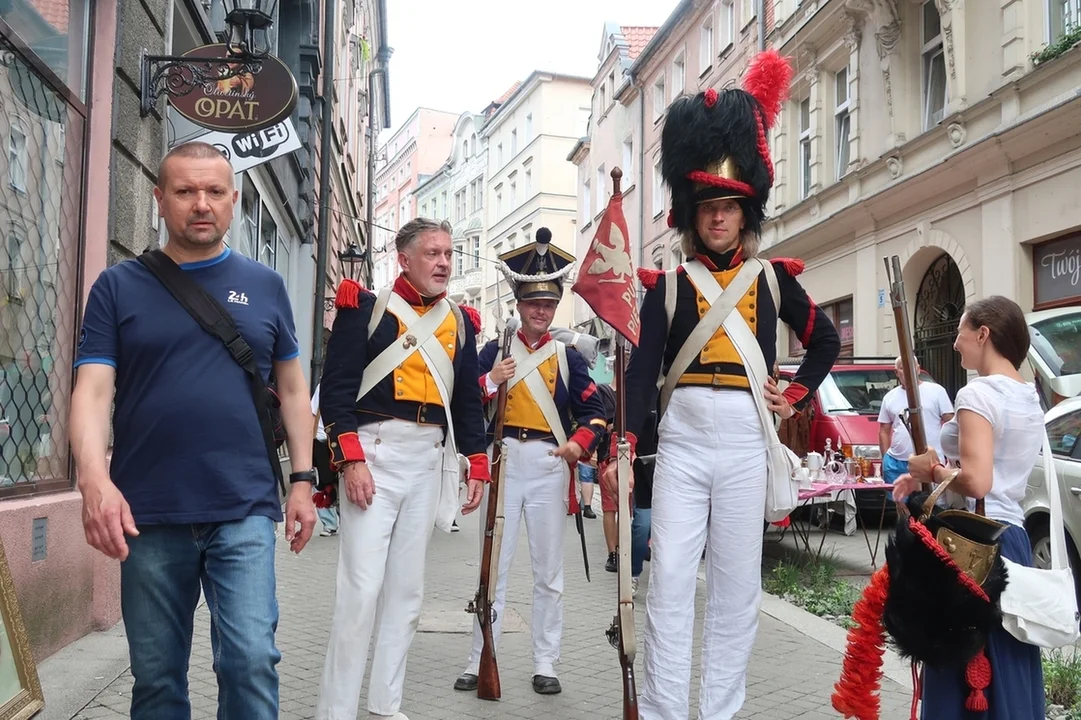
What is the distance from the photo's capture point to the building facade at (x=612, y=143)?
3378cm

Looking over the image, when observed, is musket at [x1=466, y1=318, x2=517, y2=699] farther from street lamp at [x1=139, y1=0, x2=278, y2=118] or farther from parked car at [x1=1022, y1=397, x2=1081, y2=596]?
parked car at [x1=1022, y1=397, x2=1081, y2=596]

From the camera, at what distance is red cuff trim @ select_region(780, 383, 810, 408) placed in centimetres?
402

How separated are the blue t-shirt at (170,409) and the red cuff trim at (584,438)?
7.87 ft

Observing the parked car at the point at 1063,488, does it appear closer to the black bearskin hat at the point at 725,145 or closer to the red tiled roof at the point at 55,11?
the black bearskin hat at the point at 725,145

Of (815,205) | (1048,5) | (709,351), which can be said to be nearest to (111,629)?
(709,351)

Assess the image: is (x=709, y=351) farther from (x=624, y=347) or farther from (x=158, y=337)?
(x=158, y=337)

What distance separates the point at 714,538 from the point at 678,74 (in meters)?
28.5

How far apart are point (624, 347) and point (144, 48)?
4184 millimetres

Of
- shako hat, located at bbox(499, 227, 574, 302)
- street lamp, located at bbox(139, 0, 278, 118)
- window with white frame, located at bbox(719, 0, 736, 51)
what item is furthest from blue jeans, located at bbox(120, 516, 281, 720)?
window with white frame, located at bbox(719, 0, 736, 51)

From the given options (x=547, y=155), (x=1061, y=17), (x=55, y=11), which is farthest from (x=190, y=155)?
(x=547, y=155)

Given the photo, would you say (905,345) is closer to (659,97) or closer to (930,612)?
(930,612)

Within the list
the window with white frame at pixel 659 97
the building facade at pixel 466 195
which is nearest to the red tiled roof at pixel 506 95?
the building facade at pixel 466 195

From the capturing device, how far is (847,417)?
11.2 metres

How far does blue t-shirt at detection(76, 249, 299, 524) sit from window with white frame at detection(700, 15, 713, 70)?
2633 centimetres
